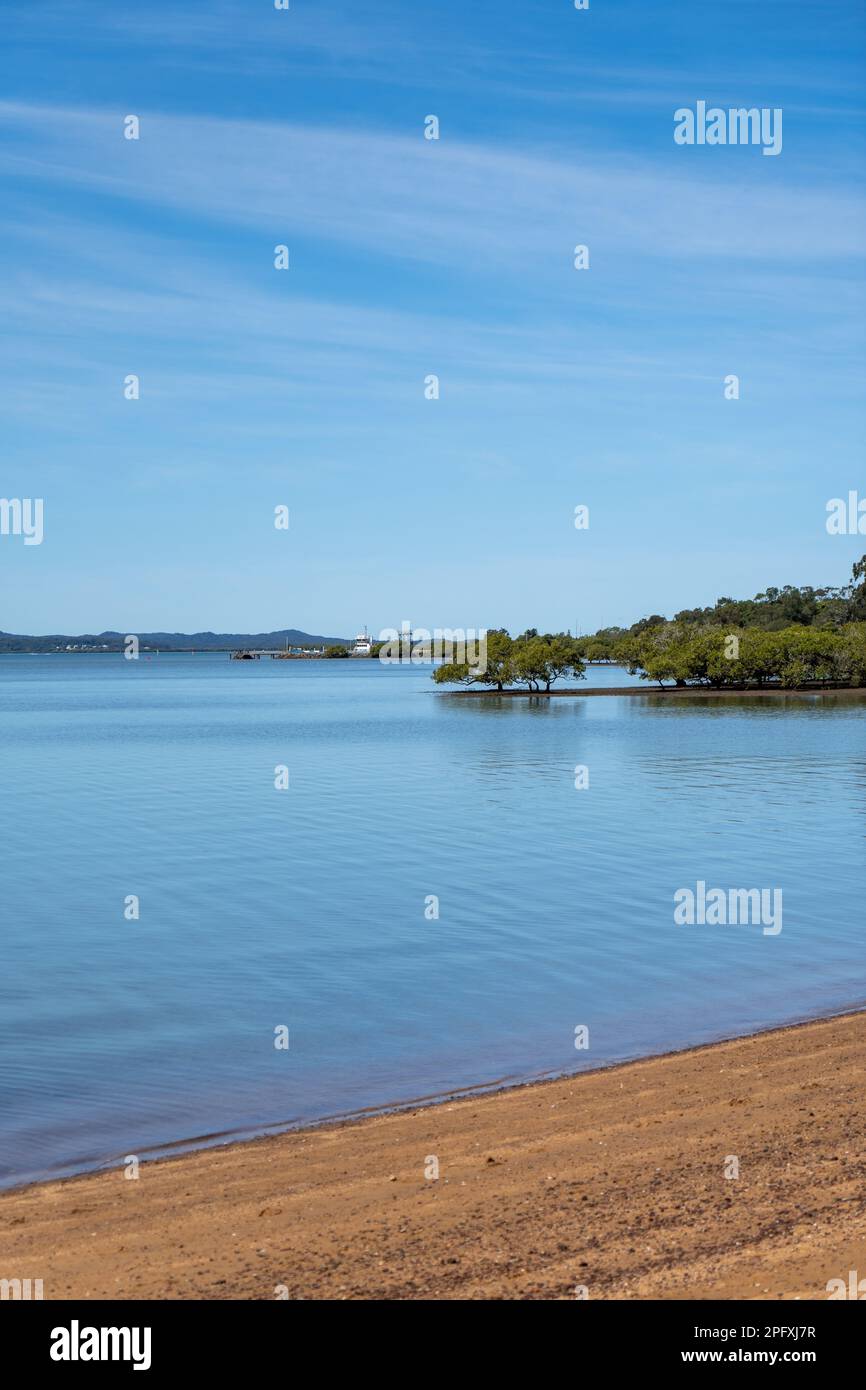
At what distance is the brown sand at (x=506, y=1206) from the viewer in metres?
7.62

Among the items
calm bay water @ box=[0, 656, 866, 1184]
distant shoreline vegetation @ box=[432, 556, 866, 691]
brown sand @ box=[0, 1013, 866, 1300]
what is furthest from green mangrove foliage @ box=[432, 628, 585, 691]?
brown sand @ box=[0, 1013, 866, 1300]

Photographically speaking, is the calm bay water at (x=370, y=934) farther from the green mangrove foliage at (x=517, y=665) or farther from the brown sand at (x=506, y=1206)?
the green mangrove foliage at (x=517, y=665)

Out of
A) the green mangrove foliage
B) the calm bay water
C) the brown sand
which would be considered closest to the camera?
the brown sand

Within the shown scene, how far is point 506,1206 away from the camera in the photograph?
9.00 meters

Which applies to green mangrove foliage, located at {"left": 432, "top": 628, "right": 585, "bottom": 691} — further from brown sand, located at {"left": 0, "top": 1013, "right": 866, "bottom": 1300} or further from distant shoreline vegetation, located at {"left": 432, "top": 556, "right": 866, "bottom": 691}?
brown sand, located at {"left": 0, "top": 1013, "right": 866, "bottom": 1300}

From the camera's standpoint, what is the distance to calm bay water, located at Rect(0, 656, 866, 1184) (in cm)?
1389

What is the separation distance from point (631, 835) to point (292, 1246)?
2603 cm

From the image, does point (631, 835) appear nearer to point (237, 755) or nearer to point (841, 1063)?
point (841, 1063)

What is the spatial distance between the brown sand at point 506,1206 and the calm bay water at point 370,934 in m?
1.55

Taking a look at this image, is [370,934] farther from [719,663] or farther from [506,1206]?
[719,663]

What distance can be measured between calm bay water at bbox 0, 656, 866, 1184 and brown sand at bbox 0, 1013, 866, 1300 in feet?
5.09

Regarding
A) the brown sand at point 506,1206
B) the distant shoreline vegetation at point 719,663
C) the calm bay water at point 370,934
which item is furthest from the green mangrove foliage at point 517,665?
the brown sand at point 506,1206

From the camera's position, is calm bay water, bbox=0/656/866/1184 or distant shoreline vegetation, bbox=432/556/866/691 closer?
calm bay water, bbox=0/656/866/1184
